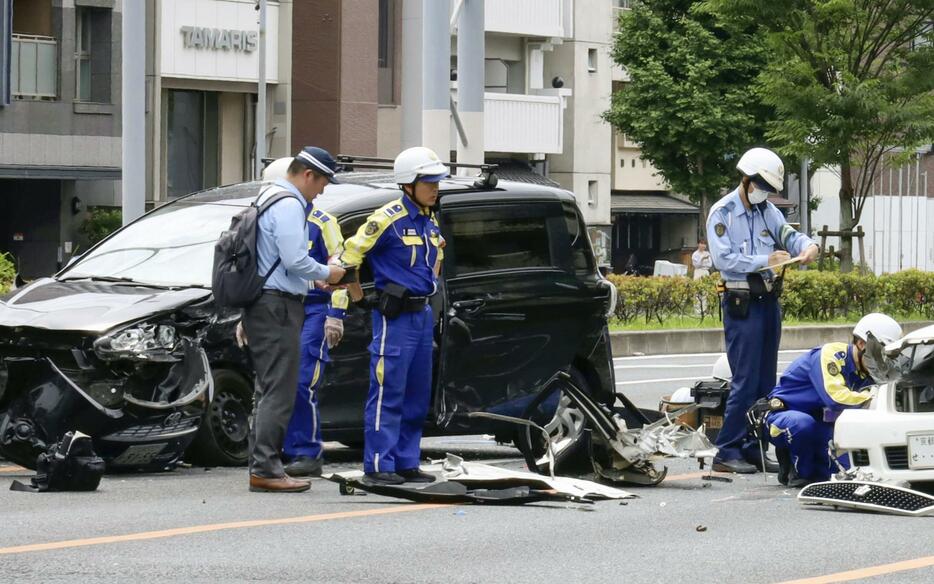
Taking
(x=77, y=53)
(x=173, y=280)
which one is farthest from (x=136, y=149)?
(x=77, y=53)

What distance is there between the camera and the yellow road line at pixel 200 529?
26.8ft

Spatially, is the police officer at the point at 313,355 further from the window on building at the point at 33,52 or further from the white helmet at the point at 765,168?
the window on building at the point at 33,52

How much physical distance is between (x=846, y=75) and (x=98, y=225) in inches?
557

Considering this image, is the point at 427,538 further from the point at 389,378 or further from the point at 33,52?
the point at 33,52

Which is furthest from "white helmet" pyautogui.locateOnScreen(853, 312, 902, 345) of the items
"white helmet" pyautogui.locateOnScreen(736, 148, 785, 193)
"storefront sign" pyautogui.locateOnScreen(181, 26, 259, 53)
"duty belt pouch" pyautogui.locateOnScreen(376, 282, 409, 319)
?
"storefront sign" pyautogui.locateOnScreen(181, 26, 259, 53)

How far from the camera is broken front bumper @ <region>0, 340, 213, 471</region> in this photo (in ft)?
34.8

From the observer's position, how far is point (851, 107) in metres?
32.2

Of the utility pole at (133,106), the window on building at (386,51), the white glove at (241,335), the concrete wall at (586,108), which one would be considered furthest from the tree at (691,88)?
the white glove at (241,335)

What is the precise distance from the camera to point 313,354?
428 inches

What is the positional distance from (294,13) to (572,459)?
31.4 meters

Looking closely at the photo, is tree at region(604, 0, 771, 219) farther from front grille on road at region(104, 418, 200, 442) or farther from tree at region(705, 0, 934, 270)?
front grille on road at region(104, 418, 200, 442)

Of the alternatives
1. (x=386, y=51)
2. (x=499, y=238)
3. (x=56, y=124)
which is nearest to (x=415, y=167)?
(x=499, y=238)

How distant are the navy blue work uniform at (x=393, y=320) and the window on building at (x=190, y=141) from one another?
29.6 meters

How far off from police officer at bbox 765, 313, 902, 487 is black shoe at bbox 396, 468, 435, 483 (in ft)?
6.40
